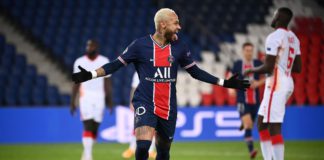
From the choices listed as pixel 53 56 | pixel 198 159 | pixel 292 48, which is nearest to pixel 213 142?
pixel 198 159

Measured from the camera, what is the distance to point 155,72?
26.2 ft

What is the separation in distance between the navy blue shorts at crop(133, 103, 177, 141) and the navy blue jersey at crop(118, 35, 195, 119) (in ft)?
0.17

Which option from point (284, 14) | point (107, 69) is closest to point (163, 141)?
point (107, 69)

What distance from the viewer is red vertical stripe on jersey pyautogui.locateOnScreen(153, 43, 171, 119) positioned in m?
8.00

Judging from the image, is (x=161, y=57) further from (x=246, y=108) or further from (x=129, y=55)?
(x=246, y=108)

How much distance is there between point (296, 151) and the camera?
46.6 ft

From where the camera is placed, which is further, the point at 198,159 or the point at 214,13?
the point at 214,13

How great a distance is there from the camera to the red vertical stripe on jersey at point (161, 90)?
8000 mm

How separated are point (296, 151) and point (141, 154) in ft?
23.3

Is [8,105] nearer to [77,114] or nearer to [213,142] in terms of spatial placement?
[77,114]

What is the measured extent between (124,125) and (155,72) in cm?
980

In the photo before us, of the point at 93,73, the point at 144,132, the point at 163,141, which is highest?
the point at 93,73

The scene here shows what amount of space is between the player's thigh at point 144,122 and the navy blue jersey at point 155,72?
6 cm

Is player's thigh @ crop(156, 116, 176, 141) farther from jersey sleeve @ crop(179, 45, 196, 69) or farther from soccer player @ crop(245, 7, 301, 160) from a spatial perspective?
soccer player @ crop(245, 7, 301, 160)
